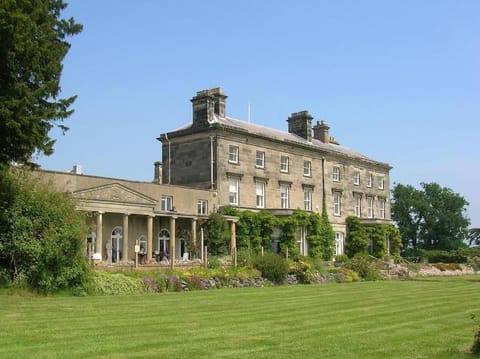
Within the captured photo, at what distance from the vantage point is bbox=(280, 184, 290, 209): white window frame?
156 ft

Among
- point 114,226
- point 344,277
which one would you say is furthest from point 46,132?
point 344,277

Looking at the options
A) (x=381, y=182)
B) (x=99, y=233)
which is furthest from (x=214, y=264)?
(x=381, y=182)

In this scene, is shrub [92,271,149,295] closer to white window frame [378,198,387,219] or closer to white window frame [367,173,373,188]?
white window frame [367,173,373,188]

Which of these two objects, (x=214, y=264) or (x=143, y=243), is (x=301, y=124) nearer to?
(x=143, y=243)

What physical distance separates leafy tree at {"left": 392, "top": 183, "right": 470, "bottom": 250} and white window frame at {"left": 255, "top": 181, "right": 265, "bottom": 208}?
44771 millimetres

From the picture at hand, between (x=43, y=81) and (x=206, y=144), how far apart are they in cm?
2353

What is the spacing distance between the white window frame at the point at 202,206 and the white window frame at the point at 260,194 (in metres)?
5.46

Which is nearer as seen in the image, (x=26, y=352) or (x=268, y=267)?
(x=26, y=352)

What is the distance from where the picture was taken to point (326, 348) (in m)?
10.3

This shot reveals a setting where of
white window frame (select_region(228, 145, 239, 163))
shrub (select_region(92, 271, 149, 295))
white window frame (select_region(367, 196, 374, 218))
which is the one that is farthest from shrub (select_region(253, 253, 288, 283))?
white window frame (select_region(367, 196, 374, 218))

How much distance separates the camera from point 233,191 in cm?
4325

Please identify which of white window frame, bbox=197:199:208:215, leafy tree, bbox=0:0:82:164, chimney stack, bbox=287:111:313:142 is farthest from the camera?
chimney stack, bbox=287:111:313:142

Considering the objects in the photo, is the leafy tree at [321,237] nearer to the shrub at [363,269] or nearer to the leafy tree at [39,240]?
the shrub at [363,269]

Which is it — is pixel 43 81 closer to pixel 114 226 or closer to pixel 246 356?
pixel 246 356
